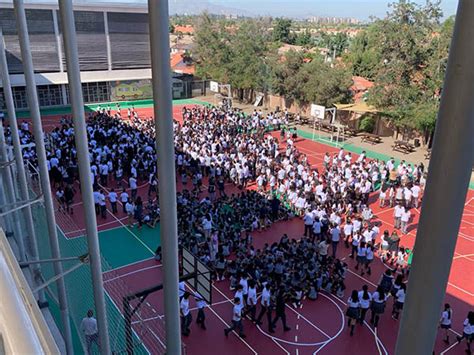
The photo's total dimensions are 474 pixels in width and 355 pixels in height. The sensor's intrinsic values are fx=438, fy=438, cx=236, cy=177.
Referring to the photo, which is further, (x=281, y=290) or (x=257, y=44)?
(x=257, y=44)

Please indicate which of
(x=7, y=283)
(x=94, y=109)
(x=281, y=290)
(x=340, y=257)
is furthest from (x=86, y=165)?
(x=94, y=109)

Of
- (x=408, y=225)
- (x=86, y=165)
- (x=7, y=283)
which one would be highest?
(x=7, y=283)

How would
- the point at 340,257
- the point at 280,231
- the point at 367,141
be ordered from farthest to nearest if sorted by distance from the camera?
the point at 367,141 → the point at 280,231 → the point at 340,257

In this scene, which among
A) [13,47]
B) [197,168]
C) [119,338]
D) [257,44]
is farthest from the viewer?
[257,44]

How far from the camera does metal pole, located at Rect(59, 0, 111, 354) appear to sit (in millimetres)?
4941

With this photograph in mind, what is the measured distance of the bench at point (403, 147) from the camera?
27281 mm

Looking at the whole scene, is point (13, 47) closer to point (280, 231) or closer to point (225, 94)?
point (225, 94)

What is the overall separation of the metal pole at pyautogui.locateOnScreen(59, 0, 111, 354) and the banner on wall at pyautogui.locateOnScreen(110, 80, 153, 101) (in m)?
38.7

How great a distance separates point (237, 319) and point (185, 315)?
122cm

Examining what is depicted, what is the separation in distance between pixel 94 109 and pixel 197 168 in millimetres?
22468

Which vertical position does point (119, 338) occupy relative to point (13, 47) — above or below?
below

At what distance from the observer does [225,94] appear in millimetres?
44844

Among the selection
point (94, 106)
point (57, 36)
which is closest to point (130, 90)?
point (94, 106)

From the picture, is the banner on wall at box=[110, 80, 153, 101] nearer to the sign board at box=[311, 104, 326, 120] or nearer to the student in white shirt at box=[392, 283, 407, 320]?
the sign board at box=[311, 104, 326, 120]
